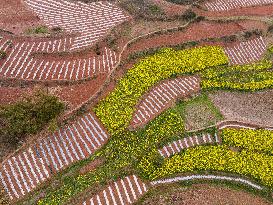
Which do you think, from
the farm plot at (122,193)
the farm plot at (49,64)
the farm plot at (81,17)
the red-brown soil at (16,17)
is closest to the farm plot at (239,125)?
the farm plot at (122,193)

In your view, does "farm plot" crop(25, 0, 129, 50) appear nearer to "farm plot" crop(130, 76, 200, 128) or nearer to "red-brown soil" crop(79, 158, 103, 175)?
"farm plot" crop(130, 76, 200, 128)

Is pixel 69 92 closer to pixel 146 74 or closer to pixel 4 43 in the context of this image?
pixel 146 74

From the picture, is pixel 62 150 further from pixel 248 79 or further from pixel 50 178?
pixel 248 79

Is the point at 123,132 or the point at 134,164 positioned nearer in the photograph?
the point at 134,164

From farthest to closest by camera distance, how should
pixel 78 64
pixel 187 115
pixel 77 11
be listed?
pixel 77 11
pixel 78 64
pixel 187 115

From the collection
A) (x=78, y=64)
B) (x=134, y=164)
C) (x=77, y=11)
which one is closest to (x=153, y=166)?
(x=134, y=164)

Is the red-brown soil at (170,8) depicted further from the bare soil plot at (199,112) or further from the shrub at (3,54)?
the shrub at (3,54)

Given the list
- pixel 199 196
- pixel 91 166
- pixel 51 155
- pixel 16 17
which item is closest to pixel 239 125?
pixel 199 196
